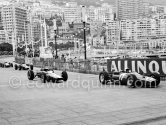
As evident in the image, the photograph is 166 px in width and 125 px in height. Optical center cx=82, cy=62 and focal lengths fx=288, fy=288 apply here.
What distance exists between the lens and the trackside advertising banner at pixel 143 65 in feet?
63.6

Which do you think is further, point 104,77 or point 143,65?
point 143,65

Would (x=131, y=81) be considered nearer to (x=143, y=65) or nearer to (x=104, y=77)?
(x=104, y=77)

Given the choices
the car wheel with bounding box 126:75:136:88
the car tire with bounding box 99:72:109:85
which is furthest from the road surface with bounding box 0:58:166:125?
the car tire with bounding box 99:72:109:85

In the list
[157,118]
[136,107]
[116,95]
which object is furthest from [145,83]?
[157,118]

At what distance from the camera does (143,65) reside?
20594 mm

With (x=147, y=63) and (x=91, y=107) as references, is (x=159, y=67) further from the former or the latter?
(x=91, y=107)

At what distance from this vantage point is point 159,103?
11164 mm

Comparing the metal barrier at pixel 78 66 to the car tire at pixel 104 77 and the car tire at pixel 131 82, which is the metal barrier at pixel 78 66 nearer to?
the car tire at pixel 131 82

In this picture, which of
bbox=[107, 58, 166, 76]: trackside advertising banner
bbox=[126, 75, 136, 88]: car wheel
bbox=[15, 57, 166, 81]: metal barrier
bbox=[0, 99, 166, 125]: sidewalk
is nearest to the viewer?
bbox=[0, 99, 166, 125]: sidewalk

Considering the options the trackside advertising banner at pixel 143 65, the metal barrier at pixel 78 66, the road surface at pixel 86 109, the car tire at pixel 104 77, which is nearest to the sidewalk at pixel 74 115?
the road surface at pixel 86 109

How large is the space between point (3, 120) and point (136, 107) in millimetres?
4685

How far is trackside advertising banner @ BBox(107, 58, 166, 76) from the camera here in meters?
19.4

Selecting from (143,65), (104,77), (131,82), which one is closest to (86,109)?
(131,82)

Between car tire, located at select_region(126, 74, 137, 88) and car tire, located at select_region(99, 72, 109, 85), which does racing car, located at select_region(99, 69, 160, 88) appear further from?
car tire, located at select_region(99, 72, 109, 85)
